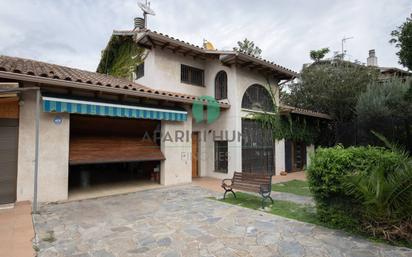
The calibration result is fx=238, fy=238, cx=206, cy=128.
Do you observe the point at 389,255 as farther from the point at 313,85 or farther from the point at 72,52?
the point at 72,52

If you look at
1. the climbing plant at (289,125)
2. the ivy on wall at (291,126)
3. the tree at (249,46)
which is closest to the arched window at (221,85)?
the climbing plant at (289,125)

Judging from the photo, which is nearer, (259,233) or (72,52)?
(259,233)

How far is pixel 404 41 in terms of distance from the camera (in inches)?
344

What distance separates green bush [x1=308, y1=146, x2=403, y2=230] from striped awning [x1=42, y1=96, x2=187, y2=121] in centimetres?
788

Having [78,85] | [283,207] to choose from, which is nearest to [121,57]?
[78,85]

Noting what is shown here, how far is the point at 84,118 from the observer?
1168 cm

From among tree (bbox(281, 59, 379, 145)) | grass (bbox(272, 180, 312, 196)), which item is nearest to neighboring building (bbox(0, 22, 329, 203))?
tree (bbox(281, 59, 379, 145))

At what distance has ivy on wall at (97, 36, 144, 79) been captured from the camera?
17.9 metres

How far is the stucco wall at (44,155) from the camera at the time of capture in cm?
919

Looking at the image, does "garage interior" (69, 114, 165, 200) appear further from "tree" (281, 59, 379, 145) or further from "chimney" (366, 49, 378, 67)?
"chimney" (366, 49, 378, 67)

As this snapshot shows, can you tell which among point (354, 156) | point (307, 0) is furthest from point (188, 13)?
point (354, 156)

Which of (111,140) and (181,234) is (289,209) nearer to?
(181,234)

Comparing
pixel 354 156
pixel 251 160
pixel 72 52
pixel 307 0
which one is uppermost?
pixel 72 52

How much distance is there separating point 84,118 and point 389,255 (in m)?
12.3
